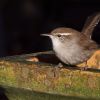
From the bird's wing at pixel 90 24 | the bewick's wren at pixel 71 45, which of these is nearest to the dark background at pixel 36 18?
the bird's wing at pixel 90 24

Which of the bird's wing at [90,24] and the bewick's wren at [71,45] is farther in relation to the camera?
the bird's wing at [90,24]

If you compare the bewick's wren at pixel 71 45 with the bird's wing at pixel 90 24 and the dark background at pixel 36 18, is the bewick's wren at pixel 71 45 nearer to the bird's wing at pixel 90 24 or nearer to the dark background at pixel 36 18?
→ the bird's wing at pixel 90 24

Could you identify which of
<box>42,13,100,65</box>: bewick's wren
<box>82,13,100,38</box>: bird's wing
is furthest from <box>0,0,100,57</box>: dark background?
<box>42,13,100,65</box>: bewick's wren

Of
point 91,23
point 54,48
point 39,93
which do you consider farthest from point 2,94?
point 91,23

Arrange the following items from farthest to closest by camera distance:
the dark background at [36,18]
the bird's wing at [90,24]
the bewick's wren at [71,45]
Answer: the dark background at [36,18] → the bird's wing at [90,24] → the bewick's wren at [71,45]

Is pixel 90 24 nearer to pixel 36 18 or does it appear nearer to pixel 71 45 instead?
pixel 71 45

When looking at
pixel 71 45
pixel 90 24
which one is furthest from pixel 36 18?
pixel 71 45

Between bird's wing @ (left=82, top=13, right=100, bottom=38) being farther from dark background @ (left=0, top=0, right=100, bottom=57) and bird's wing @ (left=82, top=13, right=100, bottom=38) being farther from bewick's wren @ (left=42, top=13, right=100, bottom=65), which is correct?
dark background @ (left=0, top=0, right=100, bottom=57)
